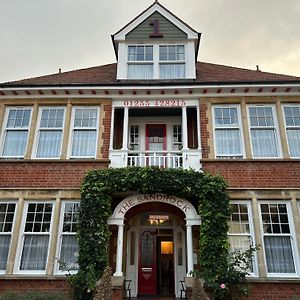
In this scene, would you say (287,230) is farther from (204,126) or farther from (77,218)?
(77,218)

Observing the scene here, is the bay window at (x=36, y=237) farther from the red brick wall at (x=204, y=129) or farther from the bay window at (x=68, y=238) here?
the red brick wall at (x=204, y=129)

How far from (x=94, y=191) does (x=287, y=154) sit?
6.83m

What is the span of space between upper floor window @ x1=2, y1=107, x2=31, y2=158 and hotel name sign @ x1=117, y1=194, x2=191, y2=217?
439 centimetres

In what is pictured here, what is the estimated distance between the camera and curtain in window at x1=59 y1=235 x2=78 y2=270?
33.2ft

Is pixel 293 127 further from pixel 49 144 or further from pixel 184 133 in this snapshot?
pixel 49 144

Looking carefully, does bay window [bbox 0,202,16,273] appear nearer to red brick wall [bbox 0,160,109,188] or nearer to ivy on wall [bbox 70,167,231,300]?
red brick wall [bbox 0,160,109,188]

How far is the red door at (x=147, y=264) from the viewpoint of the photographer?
11.3m

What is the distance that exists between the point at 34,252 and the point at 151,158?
16.6 feet

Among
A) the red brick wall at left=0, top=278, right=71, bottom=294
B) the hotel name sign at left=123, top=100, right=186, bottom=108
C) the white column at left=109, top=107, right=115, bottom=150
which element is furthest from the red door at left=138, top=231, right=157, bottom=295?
the hotel name sign at left=123, top=100, right=186, bottom=108

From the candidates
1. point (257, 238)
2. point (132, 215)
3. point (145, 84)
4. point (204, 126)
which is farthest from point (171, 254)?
point (145, 84)

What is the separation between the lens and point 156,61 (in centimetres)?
1293

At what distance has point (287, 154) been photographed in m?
11.0

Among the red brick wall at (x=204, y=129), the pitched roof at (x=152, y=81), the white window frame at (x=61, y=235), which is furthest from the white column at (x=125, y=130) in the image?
the red brick wall at (x=204, y=129)

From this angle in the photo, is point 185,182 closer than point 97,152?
Yes
